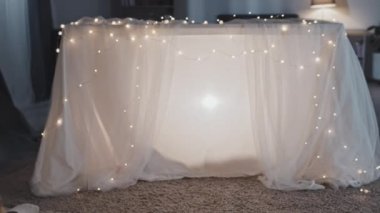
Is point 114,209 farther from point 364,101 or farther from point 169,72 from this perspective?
point 364,101

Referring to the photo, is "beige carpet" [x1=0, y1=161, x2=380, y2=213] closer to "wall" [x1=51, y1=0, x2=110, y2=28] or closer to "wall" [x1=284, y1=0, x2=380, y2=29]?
"wall" [x1=51, y1=0, x2=110, y2=28]

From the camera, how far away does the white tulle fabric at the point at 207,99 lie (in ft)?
6.55

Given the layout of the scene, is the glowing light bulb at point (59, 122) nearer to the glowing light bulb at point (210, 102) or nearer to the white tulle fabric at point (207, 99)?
the white tulle fabric at point (207, 99)

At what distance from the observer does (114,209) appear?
1843 millimetres

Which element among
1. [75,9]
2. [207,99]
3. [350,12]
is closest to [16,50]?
[75,9]

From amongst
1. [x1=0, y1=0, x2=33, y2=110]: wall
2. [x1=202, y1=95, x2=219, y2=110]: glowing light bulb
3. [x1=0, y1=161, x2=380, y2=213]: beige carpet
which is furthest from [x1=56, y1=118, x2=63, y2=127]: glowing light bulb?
[x1=0, y1=0, x2=33, y2=110]: wall

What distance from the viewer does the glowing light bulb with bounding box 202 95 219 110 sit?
2098 millimetres

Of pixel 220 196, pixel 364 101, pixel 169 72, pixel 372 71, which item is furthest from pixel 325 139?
pixel 372 71

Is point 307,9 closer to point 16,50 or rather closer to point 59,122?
point 16,50

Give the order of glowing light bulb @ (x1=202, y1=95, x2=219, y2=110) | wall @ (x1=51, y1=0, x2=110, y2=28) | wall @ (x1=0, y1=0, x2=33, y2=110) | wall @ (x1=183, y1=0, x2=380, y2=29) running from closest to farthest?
glowing light bulb @ (x1=202, y1=95, x2=219, y2=110)
wall @ (x1=0, y1=0, x2=33, y2=110)
wall @ (x1=51, y1=0, x2=110, y2=28)
wall @ (x1=183, y1=0, x2=380, y2=29)

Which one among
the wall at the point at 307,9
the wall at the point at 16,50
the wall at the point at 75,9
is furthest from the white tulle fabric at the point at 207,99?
the wall at the point at 307,9

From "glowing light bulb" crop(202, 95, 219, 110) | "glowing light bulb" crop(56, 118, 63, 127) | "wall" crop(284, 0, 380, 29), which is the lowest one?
"glowing light bulb" crop(56, 118, 63, 127)

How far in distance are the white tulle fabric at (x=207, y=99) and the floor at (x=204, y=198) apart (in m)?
0.06

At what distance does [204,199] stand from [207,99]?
45cm
